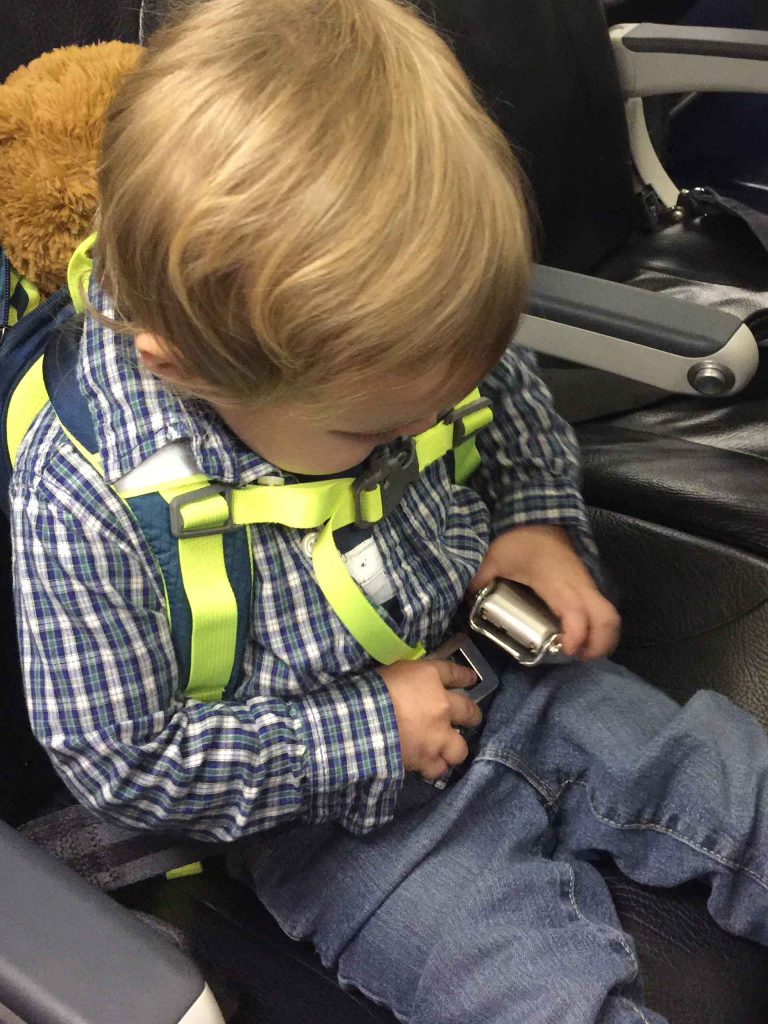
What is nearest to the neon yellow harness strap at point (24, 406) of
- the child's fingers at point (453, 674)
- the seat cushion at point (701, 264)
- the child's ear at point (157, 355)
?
the child's ear at point (157, 355)

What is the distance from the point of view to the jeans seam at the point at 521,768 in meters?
0.75

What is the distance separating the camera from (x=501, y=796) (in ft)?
2.44

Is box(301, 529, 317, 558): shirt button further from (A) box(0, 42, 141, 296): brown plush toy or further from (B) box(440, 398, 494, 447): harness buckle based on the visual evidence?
(A) box(0, 42, 141, 296): brown plush toy

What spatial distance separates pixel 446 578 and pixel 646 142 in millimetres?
873

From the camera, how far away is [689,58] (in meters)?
1.24

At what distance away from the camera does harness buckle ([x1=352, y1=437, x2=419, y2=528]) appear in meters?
0.67

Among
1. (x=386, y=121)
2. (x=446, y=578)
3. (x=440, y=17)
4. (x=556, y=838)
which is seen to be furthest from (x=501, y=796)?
Answer: (x=440, y=17)

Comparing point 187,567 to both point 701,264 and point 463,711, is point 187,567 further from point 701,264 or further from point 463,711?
point 701,264

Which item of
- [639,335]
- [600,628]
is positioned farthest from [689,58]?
[600,628]

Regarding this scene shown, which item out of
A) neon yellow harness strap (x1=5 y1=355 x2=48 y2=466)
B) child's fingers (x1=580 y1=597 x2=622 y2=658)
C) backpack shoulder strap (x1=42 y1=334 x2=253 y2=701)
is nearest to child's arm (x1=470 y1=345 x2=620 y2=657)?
child's fingers (x1=580 y1=597 x2=622 y2=658)

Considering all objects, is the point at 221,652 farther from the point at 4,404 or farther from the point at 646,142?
the point at 646,142

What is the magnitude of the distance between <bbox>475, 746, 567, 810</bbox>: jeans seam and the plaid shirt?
0.09m

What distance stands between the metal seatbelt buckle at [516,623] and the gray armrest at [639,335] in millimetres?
237

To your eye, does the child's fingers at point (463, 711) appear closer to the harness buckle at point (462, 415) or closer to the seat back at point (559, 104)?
the harness buckle at point (462, 415)
